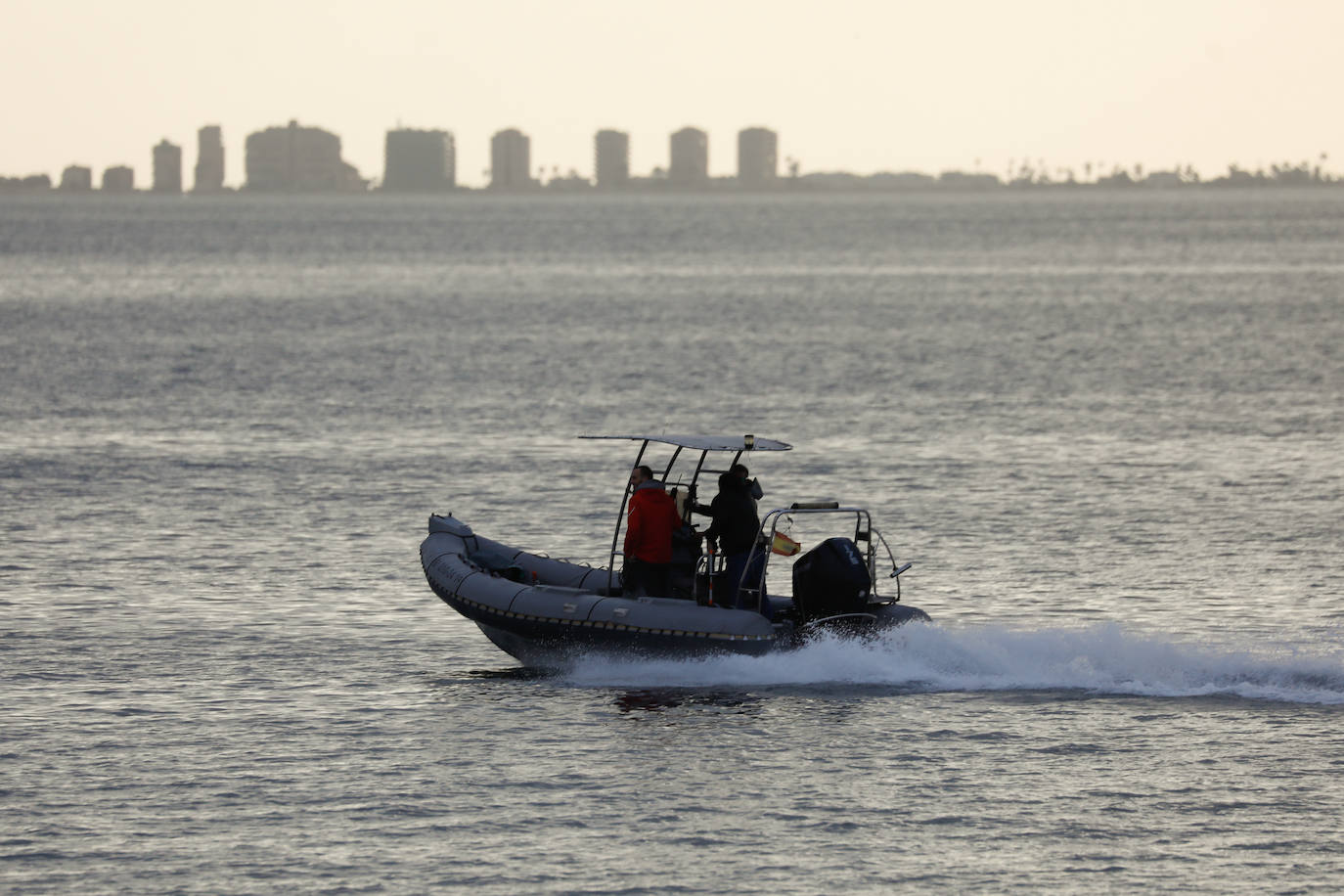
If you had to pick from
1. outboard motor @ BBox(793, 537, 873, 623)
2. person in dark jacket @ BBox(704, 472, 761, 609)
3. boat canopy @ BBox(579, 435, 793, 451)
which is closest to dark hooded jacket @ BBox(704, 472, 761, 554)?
person in dark jacket @ BBox(704, 472, 761, 609)

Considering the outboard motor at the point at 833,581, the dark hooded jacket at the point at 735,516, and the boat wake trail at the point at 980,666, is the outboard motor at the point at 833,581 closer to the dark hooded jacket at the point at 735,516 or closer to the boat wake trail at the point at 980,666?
the boat wake trail at the point at 980,666

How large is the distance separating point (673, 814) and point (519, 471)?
17.4 meters

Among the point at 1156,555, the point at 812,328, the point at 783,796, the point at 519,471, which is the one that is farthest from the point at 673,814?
the point at 812,328

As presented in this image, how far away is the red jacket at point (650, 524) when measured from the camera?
16.7 meters

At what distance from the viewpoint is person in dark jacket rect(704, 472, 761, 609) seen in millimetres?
16625

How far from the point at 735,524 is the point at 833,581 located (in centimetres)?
103

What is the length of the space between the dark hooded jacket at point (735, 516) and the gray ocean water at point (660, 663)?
3.71 ft

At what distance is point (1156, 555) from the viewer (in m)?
23.1

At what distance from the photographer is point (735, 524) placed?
54.7ft

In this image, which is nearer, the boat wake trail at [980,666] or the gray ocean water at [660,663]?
the gray ocean water at [660,663]

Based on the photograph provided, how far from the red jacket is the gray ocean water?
41.4 inches

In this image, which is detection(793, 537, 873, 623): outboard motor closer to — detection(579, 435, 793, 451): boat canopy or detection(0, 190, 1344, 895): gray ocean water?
detection(0, 190, 1344, 895): gray ocean water

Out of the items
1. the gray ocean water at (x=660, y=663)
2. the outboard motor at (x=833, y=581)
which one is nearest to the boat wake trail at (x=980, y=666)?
the gray ocean water at (x=660, y=663)

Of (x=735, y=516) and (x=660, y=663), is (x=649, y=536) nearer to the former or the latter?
(x=735, y=516)
